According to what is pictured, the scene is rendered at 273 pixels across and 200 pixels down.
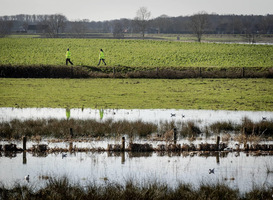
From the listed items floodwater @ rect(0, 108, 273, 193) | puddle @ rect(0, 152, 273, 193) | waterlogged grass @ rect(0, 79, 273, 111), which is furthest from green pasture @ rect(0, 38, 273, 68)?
puddle @ rect(0, 152, 273, 193)

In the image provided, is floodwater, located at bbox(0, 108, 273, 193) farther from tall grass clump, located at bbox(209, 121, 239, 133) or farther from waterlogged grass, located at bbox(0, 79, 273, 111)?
waterlogged grass, located at bbox(0, 79, 273, 111)

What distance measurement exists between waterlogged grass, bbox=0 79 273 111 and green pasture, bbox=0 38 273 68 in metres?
15.5

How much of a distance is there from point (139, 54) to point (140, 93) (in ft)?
123

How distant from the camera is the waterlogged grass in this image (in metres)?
36.3

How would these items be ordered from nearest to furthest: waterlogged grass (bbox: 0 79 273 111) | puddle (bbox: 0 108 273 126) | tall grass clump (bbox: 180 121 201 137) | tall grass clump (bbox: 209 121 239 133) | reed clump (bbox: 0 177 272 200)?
reed clump (bbox: 0 177 272 200) < tall grass clump (bbox: 180 121 201 137) < tall grass clump (bbox: 209 121 239 133) < puddle (bbox: 0 108 273 126) < waterlogged grass (bbox: 0 79 273 111)

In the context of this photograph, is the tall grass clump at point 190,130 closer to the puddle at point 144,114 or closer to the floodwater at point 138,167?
the puddle at point 144,114

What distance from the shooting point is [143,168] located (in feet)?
67.6

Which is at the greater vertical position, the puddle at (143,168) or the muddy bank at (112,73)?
the muddy bank at (112,73)

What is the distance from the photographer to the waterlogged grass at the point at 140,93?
3634cm

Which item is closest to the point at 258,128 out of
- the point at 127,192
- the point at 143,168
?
the point at 143,168

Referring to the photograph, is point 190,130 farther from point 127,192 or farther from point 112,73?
point 112,73

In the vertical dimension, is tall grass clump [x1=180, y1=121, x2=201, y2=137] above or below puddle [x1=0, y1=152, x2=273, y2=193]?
above

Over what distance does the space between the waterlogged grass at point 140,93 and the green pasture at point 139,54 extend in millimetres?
15550

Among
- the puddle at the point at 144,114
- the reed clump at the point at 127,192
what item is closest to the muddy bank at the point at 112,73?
the puddle at the point at 144,114
